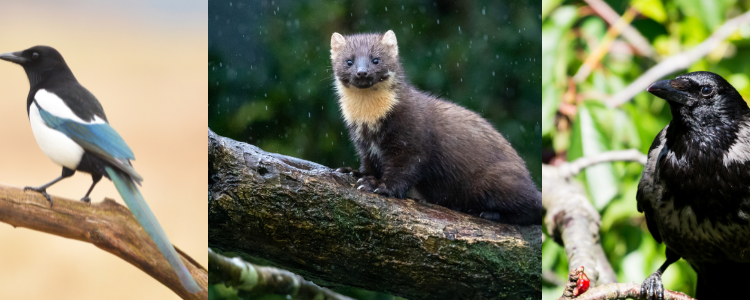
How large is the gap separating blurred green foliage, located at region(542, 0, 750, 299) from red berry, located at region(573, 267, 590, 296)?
0.52 m

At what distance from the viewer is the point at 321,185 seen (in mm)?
1634

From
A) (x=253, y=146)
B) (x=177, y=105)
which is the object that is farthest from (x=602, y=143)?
(x=177, y=105)

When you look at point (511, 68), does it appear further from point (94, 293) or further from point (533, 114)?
point (94, 293)

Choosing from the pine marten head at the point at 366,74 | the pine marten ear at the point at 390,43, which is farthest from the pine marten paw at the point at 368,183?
the pine marten ear at the point at 390,43

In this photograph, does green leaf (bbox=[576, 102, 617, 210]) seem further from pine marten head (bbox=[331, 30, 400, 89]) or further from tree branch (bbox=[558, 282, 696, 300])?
pine marten head (bbox=[331, 30, 400, 89])

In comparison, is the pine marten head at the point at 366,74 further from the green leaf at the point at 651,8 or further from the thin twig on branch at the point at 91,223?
the green leaf at the point at 651,8

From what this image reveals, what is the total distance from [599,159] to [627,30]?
679 mm

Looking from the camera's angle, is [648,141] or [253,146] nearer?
[253,146]

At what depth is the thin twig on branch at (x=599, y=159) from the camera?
2059 millimetres

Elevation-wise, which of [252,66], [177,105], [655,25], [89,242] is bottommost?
[89,242]

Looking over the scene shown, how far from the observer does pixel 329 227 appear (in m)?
1.65

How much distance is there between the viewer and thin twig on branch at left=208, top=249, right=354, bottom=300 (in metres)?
1.67

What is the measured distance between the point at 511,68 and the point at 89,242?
1.41 meters

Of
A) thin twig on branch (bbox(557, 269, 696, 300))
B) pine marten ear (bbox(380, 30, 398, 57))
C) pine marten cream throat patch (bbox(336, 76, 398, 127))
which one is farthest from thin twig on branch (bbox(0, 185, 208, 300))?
thin twig on branch (bbox(557, 269, 696, 300))
